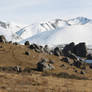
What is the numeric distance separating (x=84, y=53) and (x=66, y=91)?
434 feet

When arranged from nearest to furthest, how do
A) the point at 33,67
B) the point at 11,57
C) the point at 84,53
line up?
the point at 33,67
the point at 11,57
the point at 84,53

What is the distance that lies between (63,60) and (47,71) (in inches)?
845

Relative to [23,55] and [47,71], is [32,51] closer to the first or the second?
[23,55]

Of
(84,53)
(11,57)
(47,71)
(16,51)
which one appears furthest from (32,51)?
(84,53)

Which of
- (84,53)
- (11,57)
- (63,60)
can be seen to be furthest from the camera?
(84,53)

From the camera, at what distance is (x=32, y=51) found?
88625mm

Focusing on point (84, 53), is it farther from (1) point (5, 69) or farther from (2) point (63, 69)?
(1) point (5, 69)

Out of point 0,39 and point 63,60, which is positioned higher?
point 0,39

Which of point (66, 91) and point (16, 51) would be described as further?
point (16, 51)

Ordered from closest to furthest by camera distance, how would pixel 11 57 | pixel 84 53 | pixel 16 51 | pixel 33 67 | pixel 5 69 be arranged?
pixel 5 69 → pixel 33 67 → pixel 11 57 → pixel 16 51 → pixel 84 53

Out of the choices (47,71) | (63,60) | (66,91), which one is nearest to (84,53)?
(63,60)

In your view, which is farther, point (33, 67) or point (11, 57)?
point (11, 57)

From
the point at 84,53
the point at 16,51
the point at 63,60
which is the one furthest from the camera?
the point at 84,53

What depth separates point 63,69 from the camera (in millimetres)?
75312
